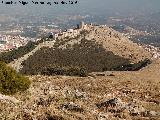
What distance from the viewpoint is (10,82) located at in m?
29.8

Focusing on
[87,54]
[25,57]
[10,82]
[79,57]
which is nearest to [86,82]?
[10,82]

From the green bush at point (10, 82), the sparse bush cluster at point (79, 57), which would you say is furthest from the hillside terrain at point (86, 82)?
the green bush at point (10, 82)

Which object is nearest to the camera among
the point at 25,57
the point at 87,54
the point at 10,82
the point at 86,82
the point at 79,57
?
the point at 10,82

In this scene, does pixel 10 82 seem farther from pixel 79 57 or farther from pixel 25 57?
pixel 79 57

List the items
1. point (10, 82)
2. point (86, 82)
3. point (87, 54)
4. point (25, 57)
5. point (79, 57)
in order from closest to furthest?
point (10, 82), point (86, 82), point (25, 57), point (79, 57), point (87, 54)

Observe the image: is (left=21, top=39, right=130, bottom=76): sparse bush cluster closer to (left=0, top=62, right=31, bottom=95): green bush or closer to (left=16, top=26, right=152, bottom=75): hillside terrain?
(left=16, top=26, right=152, bottom=75): hillside terrain

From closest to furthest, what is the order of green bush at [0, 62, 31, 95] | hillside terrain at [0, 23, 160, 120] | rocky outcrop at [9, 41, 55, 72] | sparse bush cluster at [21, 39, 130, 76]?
→ hillside terrain at [0, 23, 160, 120] → green bush at [0, 62, 31, 95] → rocky outcrop at [9, 41, 55, 72] → sparse bush cluster at [21, 39, 130, 76]

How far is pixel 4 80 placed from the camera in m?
29.8

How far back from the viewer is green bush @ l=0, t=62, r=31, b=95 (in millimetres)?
28766

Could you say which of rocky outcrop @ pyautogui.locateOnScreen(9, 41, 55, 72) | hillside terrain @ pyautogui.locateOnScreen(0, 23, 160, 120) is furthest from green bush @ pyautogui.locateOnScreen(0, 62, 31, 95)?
rocky outcrop @ pyautogui.locateOnScreen(9, 41, 55, 72)

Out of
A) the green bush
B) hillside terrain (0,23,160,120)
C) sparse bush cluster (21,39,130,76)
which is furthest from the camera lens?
sparse bush cluster (21,39,130,76)

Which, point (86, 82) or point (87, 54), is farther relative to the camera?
point (87, 54)

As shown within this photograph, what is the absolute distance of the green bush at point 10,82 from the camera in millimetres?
28766

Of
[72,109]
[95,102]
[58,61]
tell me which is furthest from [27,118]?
[58,61]
